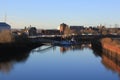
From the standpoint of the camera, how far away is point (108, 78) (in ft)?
59.1

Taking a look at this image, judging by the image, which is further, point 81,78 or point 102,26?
point 102,26

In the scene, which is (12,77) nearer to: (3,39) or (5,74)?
(5,74)

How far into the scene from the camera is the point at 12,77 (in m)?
17.8

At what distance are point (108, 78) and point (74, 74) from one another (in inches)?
85.1

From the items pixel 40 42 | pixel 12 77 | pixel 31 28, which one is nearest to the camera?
pixel 12 77

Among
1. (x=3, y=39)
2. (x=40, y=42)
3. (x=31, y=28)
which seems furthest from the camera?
(x=31, y=28)

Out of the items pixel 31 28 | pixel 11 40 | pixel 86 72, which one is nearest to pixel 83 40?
pixel 31 28

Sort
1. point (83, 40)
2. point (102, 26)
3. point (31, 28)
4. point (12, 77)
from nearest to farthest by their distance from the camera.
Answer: point (12, 77) < point (83, 40) < point (31, 28) < point (102, 26)

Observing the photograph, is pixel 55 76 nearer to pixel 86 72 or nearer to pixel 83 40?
pixel 86 72

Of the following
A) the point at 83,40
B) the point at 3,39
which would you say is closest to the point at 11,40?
the point at 3,39

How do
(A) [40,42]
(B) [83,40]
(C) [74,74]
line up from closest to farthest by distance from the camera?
(C) [74,74] < (A) [40,42] < (B) [83,40]

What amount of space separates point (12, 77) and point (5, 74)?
119 centimetres

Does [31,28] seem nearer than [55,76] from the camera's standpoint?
No

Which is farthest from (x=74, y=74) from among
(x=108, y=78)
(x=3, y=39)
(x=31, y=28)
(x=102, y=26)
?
(x=102, y=26)
